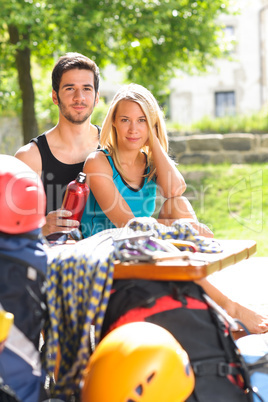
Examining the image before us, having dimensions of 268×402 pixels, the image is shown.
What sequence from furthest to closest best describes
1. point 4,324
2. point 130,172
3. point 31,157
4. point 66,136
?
point 66,136 → point 31,157 → point 130,172 → point 4,324

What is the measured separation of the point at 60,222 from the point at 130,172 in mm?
574

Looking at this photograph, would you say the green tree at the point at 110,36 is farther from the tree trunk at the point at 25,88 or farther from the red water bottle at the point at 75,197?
the red water bottle at the point at 75,197

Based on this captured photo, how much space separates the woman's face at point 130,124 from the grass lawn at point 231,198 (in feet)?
11.8

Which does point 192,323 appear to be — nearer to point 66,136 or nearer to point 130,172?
point 130,172

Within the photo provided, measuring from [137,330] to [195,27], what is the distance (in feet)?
26.3

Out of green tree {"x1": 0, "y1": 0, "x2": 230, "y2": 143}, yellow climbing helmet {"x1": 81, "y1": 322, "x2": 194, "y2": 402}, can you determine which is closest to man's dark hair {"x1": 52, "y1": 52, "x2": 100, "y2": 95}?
yellow climbing helmet {"x1": 81, "y1": 322, "x2": 194, "y2": 402}

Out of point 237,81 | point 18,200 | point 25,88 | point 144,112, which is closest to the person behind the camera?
point 18,200

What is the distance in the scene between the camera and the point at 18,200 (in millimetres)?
1888

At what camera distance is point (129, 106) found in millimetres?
2965

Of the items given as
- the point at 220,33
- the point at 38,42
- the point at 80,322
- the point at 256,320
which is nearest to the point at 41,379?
the point at 80,322

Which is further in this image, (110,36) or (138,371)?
(110,36)

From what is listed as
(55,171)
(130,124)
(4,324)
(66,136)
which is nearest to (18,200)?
(4,324)

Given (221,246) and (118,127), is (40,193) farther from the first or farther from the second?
(118,127)

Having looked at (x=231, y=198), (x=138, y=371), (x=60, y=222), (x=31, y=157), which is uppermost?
(x=31, y=157)
